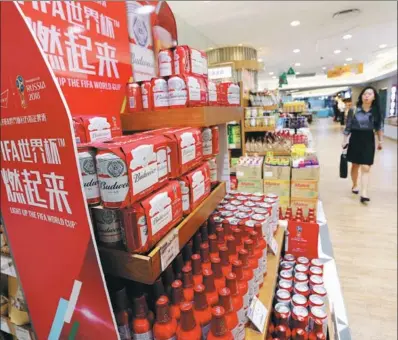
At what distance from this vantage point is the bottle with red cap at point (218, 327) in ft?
2.59

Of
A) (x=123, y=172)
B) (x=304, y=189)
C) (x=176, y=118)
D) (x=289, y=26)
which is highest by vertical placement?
(x=289, y=26)

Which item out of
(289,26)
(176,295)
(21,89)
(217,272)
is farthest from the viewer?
(289,26)

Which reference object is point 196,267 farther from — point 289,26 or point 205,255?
point 289,26

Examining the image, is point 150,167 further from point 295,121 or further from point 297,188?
point 295,121

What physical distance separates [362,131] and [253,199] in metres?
3.16

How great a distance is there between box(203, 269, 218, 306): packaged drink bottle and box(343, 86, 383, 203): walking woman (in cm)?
393

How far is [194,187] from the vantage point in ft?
3.48

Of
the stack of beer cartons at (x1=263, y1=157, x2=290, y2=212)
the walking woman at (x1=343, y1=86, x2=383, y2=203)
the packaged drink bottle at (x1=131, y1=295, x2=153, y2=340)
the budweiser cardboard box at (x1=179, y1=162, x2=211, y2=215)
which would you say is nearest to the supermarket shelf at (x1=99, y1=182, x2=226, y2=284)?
the packaged drink bottle at (x1=131, y1=295, x2=153, y2=340)

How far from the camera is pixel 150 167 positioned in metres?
0.79

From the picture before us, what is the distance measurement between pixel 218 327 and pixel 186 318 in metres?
0.10

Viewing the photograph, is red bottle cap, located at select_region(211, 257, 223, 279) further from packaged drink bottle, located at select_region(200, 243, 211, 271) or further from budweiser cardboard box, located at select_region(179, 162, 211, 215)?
budweiser cardboard box, located at select_region(179, 162, 211, 215)

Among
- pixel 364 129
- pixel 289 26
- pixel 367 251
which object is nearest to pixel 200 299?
pixel 367 251

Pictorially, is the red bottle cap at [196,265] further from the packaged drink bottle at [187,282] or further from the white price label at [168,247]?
the white price label at [168,247]

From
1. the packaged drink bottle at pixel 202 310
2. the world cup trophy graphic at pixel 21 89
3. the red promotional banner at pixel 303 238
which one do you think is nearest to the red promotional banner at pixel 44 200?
the world cup trophy graphic at pixel 21 89
